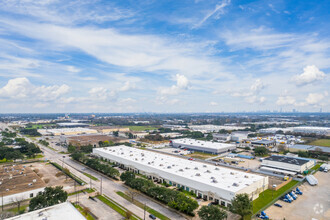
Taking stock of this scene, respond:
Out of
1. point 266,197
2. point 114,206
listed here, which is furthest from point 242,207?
point 114,206

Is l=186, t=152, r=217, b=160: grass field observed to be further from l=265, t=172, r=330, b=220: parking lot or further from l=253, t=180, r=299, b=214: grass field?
l=265, t=172, r=330, b=220: parking lot

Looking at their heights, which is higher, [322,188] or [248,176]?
[248,176]

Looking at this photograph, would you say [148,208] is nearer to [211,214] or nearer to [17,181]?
[211,214]

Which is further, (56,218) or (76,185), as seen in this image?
(76,185)

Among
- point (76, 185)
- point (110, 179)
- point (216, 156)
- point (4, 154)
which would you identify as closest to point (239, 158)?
point (216, 156)

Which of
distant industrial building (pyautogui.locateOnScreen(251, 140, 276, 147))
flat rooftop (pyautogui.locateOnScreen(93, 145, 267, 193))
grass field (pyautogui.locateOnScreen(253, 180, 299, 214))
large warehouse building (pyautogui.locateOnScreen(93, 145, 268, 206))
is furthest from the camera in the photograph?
distant industrial building (pyautogui.locateOnScreen(251, 140, 276, 147))

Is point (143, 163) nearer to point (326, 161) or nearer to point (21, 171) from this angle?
point (21, 171)

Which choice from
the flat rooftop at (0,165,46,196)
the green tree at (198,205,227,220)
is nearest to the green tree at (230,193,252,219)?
the green tree at (198,205,227,220)
